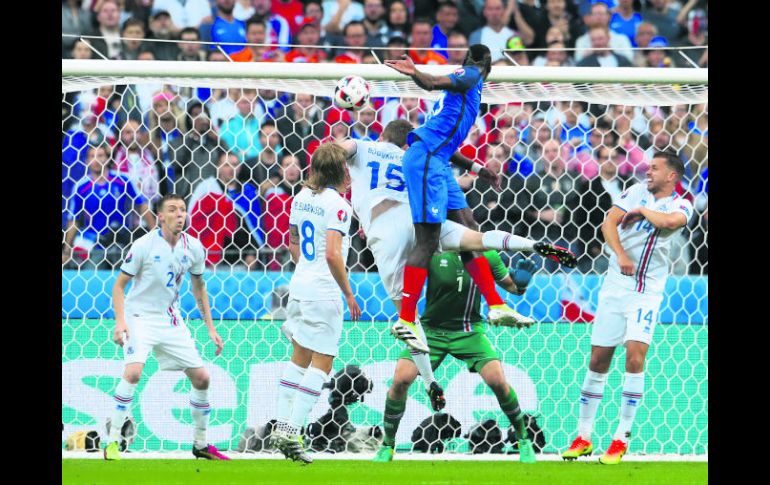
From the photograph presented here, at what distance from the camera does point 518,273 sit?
22.9 feet

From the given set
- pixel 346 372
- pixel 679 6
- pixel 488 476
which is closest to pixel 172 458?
pixel 346 372

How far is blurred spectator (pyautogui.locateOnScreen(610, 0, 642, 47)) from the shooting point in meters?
13.2

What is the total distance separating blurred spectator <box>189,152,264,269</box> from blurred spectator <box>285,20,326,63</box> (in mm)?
3776

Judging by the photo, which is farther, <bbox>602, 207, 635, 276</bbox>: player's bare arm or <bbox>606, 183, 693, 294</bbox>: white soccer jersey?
<bbox>606, 183, 693, 294</bbox>: white soccer jersey

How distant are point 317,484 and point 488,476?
3.44 feet

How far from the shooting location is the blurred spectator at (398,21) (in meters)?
12.9

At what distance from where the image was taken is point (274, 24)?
Result: 12953mm

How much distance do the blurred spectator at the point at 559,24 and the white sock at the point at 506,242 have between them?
21.8 feet

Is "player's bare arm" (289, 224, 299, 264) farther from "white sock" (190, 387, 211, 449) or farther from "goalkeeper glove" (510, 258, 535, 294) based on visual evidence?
"goalkeeper glove" (510, 258, 535, 294)

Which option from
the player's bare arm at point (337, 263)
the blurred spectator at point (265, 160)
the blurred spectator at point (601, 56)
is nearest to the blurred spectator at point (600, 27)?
the blurred spectator at point (601, 56)

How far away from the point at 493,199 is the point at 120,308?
3.07 metres

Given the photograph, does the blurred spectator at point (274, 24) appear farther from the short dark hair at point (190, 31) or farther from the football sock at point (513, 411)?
the football sock at point (513, 411)

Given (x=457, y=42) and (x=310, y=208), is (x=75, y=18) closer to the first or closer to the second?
(x=457, y=42)

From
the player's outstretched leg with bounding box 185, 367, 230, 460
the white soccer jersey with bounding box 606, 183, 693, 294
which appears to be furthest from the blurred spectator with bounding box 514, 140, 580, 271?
the player's outstretched leg with bounding box 185, 367, 230, 460
